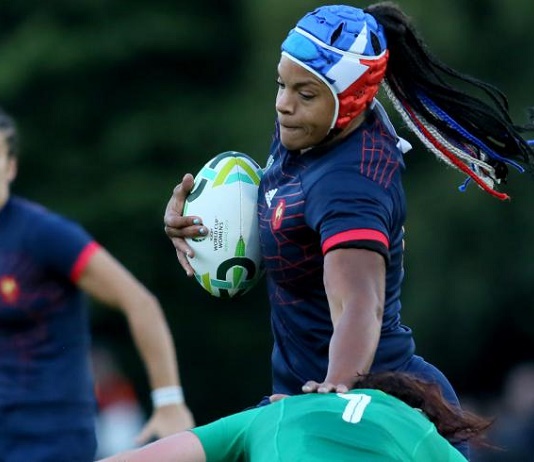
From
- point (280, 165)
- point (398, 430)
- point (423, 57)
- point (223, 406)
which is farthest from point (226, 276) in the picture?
point (223, 406)

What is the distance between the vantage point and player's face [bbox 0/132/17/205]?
19.8ft

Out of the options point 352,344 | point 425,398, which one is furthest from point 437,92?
point 425,398

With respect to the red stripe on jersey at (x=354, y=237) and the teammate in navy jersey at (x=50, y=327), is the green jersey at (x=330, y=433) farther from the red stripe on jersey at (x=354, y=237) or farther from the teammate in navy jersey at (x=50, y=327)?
the teammate in navy jersey at (x=50, y=327)

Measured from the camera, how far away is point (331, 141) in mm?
4898

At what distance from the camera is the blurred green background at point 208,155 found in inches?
510

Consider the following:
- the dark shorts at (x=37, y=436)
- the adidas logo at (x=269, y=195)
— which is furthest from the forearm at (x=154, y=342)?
the adidas logo at (x=269, y=195)

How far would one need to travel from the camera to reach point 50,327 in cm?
589

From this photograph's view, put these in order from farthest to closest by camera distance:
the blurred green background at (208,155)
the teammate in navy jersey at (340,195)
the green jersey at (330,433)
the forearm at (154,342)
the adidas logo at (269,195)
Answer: the blurred green background at (208,155) < the forearm at (154,342) < the adidas logo at (269,195) < the teammate in navy jersey at (340,195) < the green jersey at (330,433)

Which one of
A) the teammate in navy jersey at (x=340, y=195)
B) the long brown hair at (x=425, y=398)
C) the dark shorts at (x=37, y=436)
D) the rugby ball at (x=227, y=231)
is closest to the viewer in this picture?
the long brown hair at (x=425, y=398)

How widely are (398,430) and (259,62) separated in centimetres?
995

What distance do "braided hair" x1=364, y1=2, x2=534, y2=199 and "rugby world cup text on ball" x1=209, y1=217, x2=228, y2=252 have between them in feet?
2.10

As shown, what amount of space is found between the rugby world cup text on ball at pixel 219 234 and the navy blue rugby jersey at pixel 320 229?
12 centimetres

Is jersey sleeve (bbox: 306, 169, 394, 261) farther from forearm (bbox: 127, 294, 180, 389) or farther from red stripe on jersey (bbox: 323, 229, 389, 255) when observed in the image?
forearm (bbox: 127, 294, 180, 389)

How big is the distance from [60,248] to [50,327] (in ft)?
0.90
